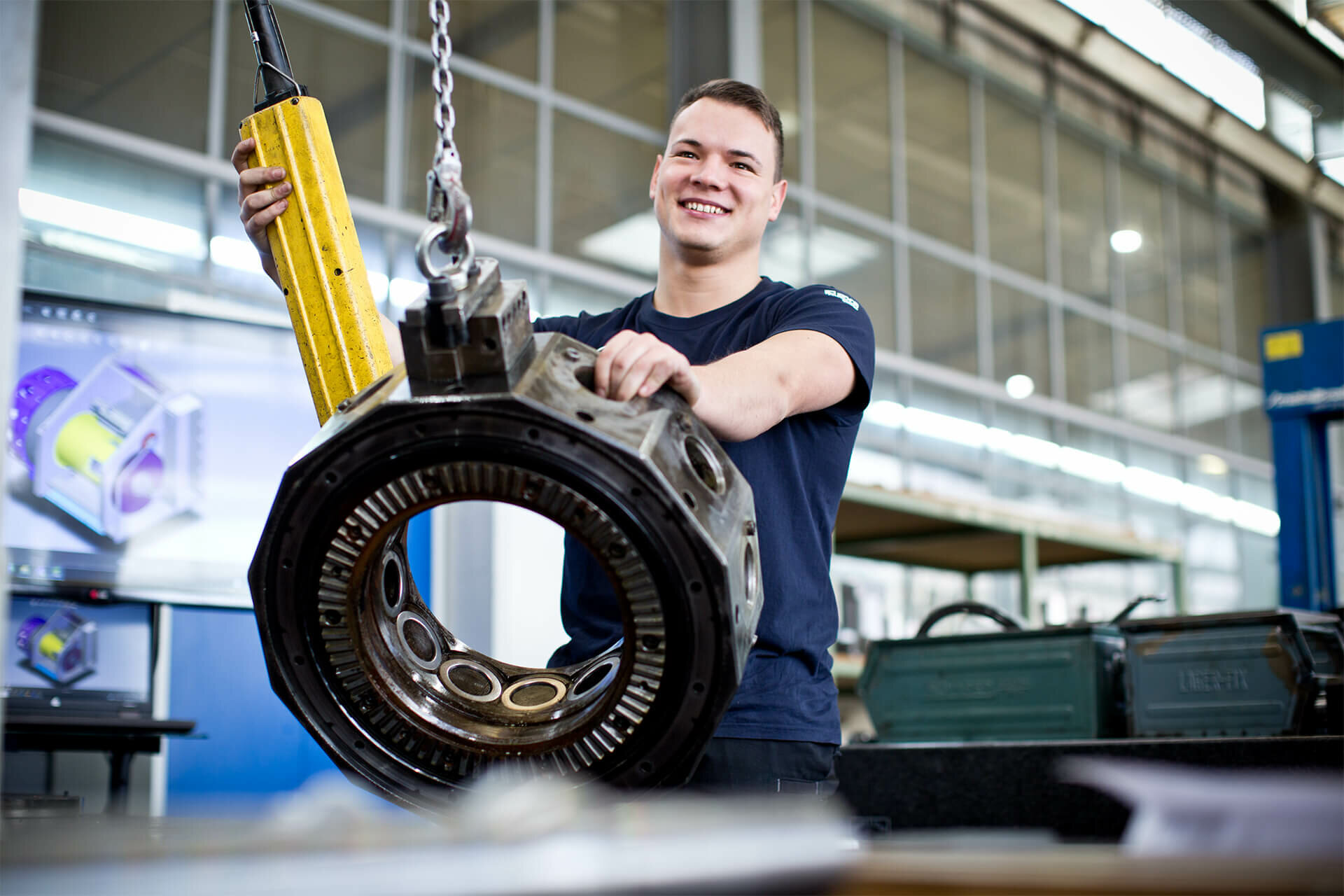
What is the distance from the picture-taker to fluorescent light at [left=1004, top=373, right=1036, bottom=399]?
803 cm

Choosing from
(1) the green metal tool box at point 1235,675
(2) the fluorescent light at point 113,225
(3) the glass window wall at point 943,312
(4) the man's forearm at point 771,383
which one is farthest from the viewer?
(3) the glass window wall at point 943,312

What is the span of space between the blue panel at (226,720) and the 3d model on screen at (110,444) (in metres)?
0.29

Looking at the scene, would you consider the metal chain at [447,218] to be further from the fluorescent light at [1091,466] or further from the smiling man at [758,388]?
the fluorescent light at [1091,466]

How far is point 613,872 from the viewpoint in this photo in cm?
40

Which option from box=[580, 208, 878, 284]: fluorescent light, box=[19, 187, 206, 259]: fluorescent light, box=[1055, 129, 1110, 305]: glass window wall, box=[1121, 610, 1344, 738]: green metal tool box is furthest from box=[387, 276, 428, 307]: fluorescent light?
box=[1055, 129, 1110, 305]: glass window wall

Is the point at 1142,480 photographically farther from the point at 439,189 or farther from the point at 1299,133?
the point at 439,189

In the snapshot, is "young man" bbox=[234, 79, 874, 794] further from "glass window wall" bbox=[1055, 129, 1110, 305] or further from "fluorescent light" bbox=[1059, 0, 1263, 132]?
"glass window wall" bbox=[1055, 129, 1110, 305]

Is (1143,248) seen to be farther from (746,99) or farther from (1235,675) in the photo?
(746,99)

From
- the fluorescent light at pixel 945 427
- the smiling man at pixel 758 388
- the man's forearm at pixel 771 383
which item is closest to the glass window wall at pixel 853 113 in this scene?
the fluorescent light at pixel 945 427

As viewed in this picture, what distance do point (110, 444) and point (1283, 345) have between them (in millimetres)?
3492

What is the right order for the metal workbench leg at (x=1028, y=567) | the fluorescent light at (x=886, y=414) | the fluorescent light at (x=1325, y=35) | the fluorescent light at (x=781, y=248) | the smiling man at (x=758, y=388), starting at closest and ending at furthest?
the smiling man at (x=758, y=388) → the metal workbench leg at (x=1028, y=567) → the fluorescent light at (x=781, y=248) → the fluorescent light at (x=886, y=414) → the fluorescent light at (x=1325, y=35)

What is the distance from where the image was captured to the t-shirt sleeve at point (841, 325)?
3.89 ft

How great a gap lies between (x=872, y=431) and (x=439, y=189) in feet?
21.0

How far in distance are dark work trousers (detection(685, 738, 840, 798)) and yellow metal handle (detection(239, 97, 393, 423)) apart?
1.59 ft
